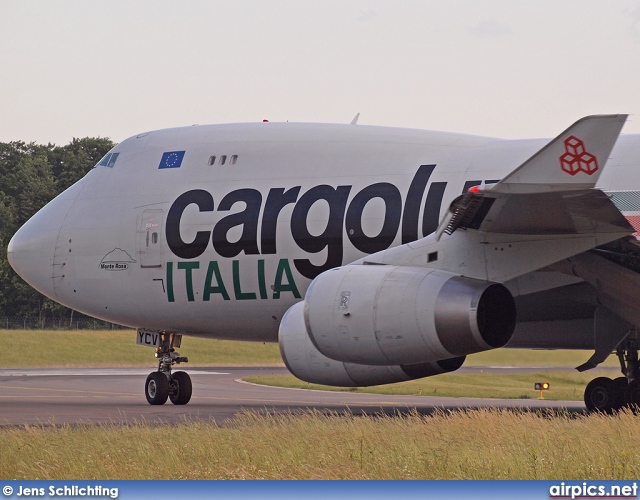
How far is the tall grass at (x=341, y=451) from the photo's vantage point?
10.4 metres

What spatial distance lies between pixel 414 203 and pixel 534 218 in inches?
147

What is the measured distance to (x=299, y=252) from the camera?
1853 centimetres

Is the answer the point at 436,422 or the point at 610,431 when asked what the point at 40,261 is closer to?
the point at 436,422

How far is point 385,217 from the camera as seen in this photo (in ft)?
57.4

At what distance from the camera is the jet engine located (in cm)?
1412

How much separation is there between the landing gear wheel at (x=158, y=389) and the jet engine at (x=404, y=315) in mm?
6825

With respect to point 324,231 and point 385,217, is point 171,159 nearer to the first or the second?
point 324,231

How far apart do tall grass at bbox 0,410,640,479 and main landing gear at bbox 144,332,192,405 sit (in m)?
6.74

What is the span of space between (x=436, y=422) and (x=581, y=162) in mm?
4415

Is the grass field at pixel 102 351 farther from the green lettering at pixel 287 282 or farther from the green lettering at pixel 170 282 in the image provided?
the green lettering at pixel 287 282

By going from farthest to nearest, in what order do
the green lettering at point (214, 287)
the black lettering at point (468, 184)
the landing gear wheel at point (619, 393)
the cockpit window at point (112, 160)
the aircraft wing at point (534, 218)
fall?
the cockpit window at point (112, 160)
the green lettering at point (214, 287)
the landing gear wheel at point (619, 393)
the black lettering at point (468, 184)
the aircraft wing at point (534, 218)

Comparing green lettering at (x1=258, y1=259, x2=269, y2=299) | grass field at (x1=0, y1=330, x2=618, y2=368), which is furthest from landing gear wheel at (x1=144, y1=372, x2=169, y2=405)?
grass field at (x1=0, y1=330, x2=618, y2=368)

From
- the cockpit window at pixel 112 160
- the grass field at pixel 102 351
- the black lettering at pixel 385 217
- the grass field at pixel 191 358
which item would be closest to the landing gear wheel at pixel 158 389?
the cockpit window at pixel 112 160

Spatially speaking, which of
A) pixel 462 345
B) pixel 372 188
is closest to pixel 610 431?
pixel 462 345
